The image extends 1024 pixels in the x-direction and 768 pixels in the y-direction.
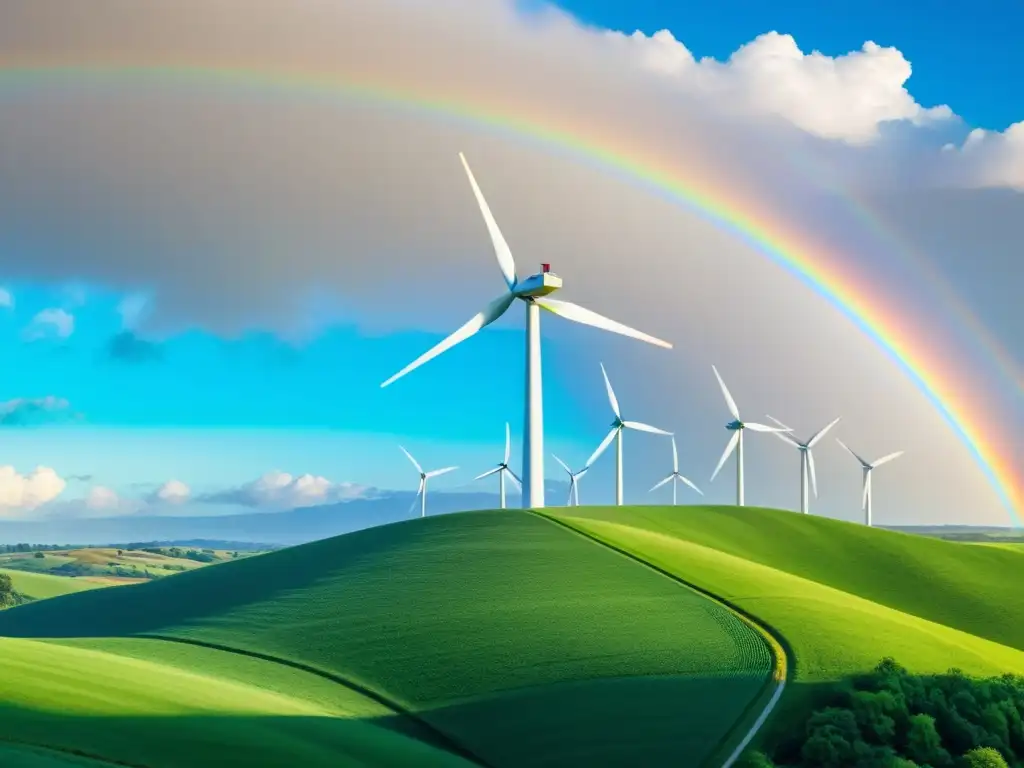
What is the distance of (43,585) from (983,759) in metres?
170

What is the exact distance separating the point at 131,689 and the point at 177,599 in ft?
117

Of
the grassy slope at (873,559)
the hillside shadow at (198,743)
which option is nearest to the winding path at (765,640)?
the hillside shadow at (198,743)

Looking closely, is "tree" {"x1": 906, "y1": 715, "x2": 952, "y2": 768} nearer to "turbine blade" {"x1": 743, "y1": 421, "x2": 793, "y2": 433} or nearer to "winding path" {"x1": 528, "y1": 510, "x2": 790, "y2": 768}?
"winding path" {"x1": 528, "y1": 510, "x2": 790, "y2": 768}

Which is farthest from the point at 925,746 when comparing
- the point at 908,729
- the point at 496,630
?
the point at 496,630

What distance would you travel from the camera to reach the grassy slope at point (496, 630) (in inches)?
1513

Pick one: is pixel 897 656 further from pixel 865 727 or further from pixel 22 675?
pixel 22 675

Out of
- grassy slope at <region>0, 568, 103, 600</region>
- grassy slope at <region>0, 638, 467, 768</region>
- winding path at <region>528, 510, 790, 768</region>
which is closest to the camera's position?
grassy slope at <region>0, 638, 467, 768</region>

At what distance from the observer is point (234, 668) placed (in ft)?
153

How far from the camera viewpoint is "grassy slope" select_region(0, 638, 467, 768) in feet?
90.6

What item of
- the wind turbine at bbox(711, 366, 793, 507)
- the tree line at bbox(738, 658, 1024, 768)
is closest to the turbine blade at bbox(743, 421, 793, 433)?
the wind turbine at bbox(711, 366, 793, 507)

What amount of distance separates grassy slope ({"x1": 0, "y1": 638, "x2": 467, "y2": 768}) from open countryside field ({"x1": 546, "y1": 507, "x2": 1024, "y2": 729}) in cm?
1503

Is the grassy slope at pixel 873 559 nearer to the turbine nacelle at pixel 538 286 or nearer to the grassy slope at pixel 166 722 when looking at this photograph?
the turbine nacelle at pixel 538 286

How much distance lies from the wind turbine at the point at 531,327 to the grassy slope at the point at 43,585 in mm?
108031

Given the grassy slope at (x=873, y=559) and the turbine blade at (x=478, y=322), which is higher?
the turbine blade at (x=478, y=322)
